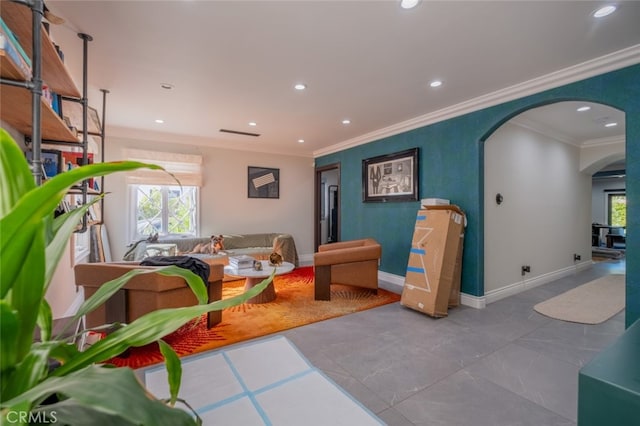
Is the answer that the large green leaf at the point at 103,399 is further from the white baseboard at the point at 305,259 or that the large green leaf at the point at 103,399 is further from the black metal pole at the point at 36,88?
the white baseboard at the point at 305,259

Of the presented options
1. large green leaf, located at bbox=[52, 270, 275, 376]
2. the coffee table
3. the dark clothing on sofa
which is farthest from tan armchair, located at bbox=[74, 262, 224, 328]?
large green leaf, located at bbox=[52, 270, 275, 376]

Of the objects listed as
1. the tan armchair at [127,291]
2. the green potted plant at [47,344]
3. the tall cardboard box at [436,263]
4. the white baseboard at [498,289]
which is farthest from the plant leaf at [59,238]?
the white baseboard at [498,289]

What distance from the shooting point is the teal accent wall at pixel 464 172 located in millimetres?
2311

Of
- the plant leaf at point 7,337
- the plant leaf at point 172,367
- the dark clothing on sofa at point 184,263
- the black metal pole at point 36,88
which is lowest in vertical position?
the dark clothing on sofa at point 184,263

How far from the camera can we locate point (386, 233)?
462 cm

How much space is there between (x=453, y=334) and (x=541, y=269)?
2774 mm

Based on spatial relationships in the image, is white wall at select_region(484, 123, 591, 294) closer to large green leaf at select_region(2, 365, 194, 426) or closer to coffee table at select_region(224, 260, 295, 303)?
coffee table at select_region(224, 260, 295, 303)

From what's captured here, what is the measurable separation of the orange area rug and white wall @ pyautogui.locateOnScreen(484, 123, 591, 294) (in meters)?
1.53

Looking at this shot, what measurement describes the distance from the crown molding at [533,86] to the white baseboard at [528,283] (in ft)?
7.42

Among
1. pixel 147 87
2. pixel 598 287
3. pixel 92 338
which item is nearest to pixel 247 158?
pixel 147 87

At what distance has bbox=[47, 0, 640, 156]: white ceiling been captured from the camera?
188cm

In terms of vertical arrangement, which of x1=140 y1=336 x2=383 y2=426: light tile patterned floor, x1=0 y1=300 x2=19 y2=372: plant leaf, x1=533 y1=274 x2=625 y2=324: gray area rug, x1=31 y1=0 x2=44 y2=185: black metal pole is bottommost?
x1=140 y1=336 x2=383 y2=426: light tile patterned floor

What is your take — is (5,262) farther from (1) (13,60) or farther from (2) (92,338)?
(2) (92,338)

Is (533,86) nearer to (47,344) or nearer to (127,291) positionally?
(47,344)
